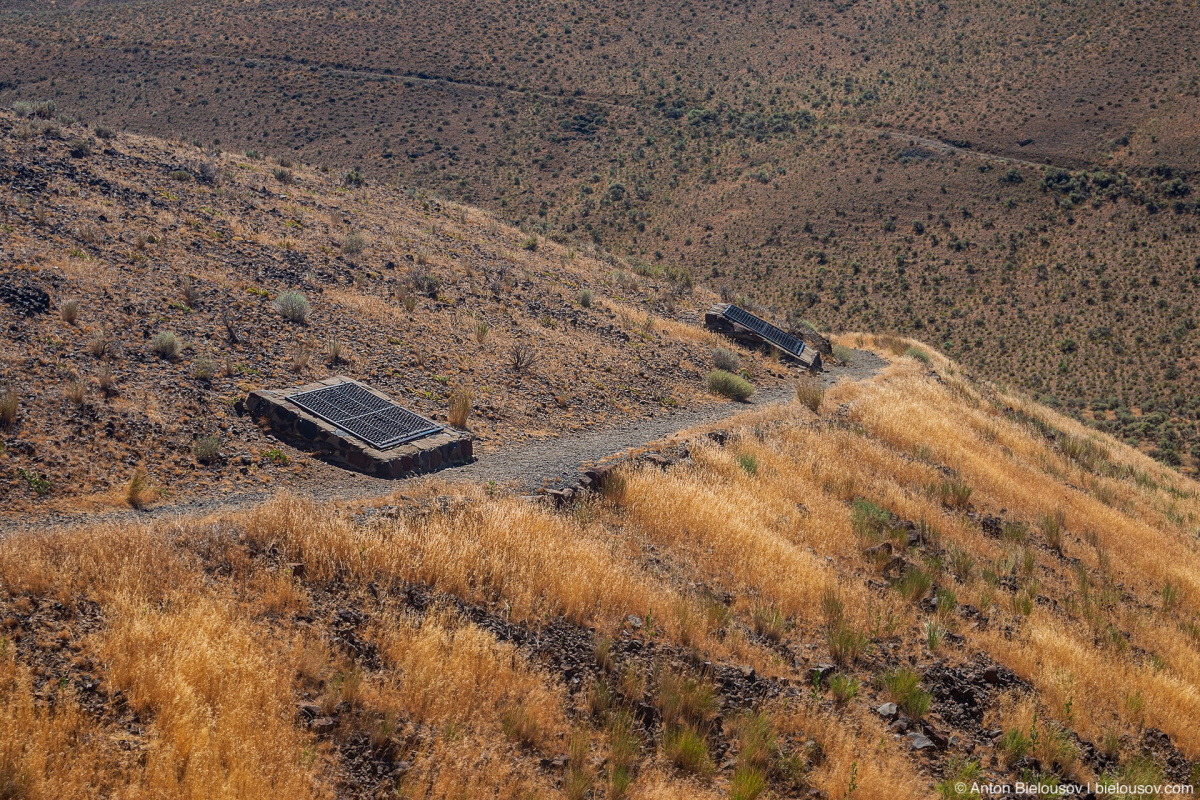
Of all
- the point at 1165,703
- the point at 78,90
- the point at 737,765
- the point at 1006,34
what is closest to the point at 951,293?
the point at 1006,34

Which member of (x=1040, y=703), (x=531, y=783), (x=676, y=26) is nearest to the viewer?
(x=531, y=783)

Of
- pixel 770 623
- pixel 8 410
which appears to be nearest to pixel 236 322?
pixel 8 410

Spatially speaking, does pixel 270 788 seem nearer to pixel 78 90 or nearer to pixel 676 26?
pixel 78 90

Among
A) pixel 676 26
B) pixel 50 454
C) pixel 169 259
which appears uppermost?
pixel 676 26

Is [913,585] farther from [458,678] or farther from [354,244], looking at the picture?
[354,244]

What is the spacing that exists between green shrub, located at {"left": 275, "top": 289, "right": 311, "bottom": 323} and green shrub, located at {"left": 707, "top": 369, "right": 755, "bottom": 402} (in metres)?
8.60

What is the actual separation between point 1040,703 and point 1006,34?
63061 millimetres

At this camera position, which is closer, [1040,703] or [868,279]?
[1040,703]

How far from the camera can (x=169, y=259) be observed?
13.2m

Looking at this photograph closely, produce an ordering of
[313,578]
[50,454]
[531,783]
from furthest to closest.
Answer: [50,454] < [313,578] < [531,783]

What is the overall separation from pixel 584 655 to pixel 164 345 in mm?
7808

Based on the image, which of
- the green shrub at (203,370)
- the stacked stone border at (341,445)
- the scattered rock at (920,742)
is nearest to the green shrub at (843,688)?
the scattered rock at (920,742)

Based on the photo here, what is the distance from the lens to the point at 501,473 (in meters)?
9.70

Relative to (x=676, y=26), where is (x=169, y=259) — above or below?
below
